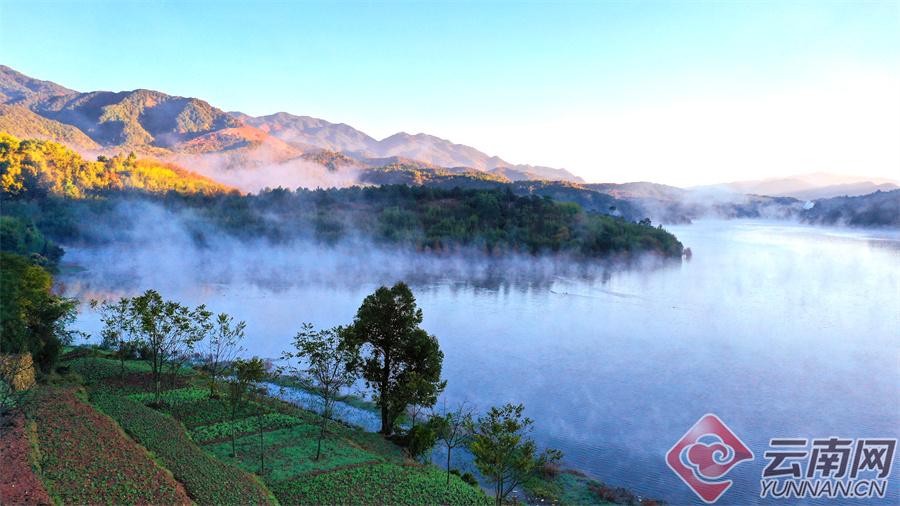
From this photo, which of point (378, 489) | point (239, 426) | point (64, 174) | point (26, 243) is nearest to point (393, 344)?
point (239, 426)

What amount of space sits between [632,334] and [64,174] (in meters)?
88.3

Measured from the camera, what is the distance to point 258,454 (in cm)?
1502

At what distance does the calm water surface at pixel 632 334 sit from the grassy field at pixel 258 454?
5.87 meters

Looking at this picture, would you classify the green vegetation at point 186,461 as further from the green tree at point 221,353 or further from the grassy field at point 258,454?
the green tree at point 221,353

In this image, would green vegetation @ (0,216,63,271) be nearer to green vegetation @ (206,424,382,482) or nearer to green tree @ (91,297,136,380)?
green tree @ (91,297,136,380)

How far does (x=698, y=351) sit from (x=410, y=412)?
17.9m

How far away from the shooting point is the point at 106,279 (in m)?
51.7

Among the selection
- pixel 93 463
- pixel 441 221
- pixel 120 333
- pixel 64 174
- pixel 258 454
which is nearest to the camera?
pixel 93 463

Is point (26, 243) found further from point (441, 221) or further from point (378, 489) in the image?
point (378, 489)

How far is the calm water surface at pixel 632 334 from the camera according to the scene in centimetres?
2023

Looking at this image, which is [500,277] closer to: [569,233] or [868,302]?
[569,233]

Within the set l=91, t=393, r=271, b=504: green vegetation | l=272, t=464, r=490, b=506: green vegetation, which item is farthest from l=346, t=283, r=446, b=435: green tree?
l=91, t=393, r=271, b=504: green vegetation

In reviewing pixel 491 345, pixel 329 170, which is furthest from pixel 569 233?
pixel 329 170

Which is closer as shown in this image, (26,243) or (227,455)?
(227,455)
